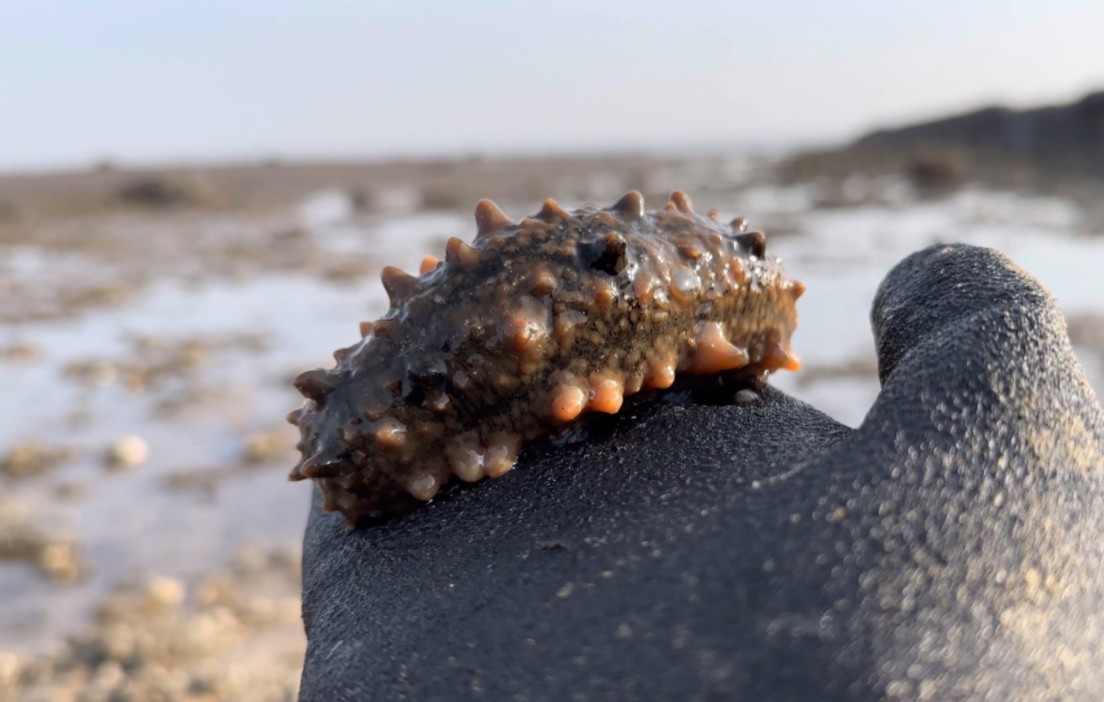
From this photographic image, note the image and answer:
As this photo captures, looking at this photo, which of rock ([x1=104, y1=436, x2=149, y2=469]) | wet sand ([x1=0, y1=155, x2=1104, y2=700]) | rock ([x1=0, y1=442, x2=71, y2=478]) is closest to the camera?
wet sand ([x1=0, y1=155, x2=1104, y2=700])

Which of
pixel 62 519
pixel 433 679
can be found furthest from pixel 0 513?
pixel 433 679

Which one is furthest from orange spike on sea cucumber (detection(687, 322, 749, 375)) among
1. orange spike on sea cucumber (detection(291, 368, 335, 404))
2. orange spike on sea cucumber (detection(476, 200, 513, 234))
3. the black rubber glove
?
orange spike on sea cucumber (detection(291, 368, 335, 404))

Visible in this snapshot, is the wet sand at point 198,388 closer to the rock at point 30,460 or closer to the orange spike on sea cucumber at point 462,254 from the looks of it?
the rock at point 30,460

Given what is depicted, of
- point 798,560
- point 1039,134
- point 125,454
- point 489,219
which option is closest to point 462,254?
point 489,219

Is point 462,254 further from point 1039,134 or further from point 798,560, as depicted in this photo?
point 1039,134

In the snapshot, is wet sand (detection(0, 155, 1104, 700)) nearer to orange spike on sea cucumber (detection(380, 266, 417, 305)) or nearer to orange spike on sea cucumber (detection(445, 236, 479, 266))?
orange spike on sea cucumber (detection(380, 266, 417, 305))
